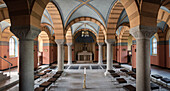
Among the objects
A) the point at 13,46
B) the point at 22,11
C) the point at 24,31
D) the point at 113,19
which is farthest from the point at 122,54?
the point at 13,46

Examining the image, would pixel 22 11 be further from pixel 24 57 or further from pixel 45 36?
pixel 45 36

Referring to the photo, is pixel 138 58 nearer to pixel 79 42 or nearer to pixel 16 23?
pixel 16 23

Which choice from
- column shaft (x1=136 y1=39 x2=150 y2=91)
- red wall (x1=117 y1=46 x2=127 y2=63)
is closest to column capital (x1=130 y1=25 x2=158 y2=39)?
column shaft (x1=136 y1=39 x2=150 y2=91)

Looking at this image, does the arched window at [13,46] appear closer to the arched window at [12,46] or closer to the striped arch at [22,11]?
the arched window at [12,46]

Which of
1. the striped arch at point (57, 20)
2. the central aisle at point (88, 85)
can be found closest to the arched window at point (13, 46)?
the striped arch at point (57, 20)

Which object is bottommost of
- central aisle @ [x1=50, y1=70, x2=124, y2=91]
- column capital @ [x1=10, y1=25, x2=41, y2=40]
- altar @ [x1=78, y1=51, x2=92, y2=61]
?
central aisle @ [x1=50, y1=70, x2=124, y2=91]

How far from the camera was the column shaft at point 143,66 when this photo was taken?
361cm

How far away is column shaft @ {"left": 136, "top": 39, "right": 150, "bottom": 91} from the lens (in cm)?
361

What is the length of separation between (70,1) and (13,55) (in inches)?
440

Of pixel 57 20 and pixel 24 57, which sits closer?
pixel 24 57

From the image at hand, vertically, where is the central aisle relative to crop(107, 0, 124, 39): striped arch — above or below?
below

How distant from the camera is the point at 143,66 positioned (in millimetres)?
3615

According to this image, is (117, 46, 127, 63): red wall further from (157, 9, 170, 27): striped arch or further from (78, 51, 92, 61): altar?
(157, 9, 170, 27): striped arch

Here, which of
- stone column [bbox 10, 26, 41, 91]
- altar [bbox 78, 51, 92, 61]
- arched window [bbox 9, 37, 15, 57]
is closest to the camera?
stone column [bbox 10, 26, 41, 91]
